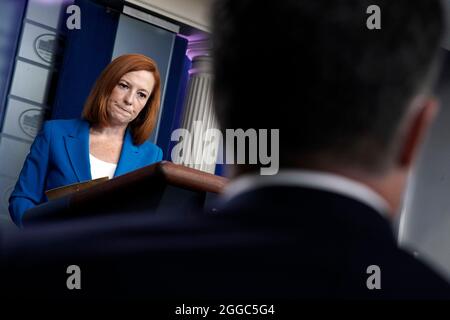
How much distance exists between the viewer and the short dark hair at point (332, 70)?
23.6 inches

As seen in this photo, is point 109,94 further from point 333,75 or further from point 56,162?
point 333,75

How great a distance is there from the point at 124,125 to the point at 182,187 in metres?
1.48

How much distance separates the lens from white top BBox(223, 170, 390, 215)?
572mm

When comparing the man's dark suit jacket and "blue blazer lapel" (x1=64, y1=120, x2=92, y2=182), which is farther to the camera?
"blue blazer lapel" (x1=64, y1=120, x2=92, y2=182)

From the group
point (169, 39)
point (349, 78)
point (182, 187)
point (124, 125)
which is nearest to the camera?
point (349, 78)

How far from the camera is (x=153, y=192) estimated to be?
198 cm

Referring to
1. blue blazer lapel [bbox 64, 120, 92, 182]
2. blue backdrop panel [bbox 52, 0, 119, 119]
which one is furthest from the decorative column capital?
blue blazer lapel [bbox 64, 120, 92, 182]

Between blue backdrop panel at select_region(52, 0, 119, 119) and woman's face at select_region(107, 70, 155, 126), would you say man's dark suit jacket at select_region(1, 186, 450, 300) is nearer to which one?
woman's face at select_region(107, 70, 155, 126)

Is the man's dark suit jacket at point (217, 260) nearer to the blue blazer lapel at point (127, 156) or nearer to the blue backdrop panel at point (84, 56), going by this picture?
the blue blazer lapel at point (127, 156)

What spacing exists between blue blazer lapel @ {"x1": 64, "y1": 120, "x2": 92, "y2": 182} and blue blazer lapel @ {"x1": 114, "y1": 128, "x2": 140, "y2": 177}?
13cm

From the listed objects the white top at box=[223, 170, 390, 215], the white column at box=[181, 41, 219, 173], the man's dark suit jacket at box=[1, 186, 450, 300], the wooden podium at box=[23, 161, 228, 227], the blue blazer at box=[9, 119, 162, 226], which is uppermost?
the white column at box=[181, 41, 219, 173]
